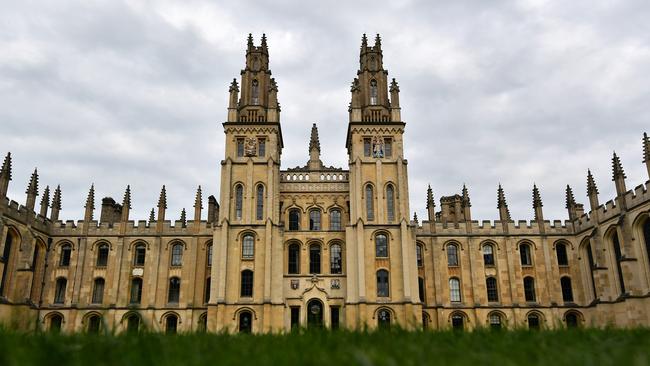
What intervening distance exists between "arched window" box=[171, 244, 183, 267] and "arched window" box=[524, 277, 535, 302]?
2976 centimetres

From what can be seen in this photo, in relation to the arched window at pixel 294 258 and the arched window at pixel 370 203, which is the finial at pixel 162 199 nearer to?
the arched window at pixel 294 258

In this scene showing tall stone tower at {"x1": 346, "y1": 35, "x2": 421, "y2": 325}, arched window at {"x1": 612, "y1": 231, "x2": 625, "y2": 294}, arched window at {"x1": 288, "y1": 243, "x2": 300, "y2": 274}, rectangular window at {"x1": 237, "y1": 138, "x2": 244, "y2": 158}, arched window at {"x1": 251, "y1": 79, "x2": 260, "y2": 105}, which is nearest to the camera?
tall stone tower at {"x1": 346, "y1": 35, "x2": 421, "y2": 325}

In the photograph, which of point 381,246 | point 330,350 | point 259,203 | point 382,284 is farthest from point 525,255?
point 330,350

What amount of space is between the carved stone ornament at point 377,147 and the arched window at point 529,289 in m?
16.8

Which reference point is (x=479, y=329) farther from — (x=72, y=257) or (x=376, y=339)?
(x=72, y=257)

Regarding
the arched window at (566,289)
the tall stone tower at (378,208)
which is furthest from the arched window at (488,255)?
the tall stone tower at (378,208)

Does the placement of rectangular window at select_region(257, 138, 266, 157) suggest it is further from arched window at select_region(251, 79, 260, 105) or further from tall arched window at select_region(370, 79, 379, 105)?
tall arched window at select_region(370, 79, 379, 105)

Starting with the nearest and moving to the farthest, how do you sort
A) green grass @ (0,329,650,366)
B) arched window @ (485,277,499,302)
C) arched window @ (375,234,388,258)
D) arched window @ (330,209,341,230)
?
green grass @ (0,329,650,366)
arched window @ (375,234,388,258)
arched window @ (330,209,341,230)
arched window @ (485,277,499,302)

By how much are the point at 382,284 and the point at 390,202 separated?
6.55 m

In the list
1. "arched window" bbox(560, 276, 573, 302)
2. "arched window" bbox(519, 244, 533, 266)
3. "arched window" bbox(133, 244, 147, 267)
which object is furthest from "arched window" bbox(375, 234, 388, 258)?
"arched window" bbox(133, 244, 147, 267)

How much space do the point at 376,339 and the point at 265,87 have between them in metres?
40.3

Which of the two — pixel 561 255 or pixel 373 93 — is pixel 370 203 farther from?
pixel 561 255

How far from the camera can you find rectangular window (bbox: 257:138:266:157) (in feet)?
137

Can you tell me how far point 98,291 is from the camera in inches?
1709
